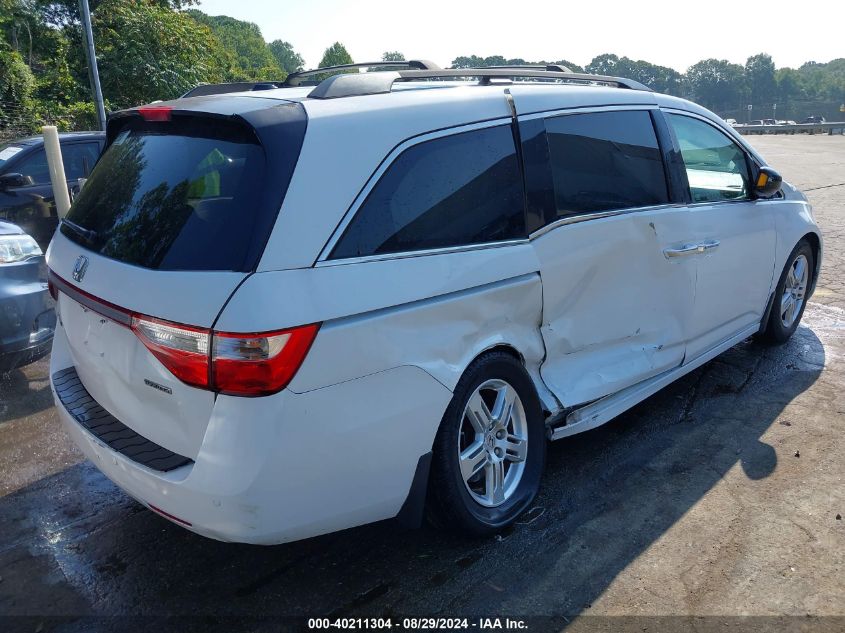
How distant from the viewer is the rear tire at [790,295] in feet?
17.0

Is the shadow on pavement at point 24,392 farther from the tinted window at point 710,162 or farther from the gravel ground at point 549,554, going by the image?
the tinted window at point 710,162

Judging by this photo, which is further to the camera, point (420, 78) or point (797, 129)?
point (797, 129)

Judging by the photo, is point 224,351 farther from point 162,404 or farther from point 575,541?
point 575,541

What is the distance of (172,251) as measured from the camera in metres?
2.50

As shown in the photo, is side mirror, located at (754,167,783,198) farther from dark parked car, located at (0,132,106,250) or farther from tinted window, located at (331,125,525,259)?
dark parked car, located at (0,132,106,250)

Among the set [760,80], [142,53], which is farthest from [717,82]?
[142,53]

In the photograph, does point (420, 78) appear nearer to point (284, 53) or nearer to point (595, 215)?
point (595, 215)

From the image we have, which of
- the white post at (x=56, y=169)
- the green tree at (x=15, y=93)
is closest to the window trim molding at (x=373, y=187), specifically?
the white post at (x=56, y=169)

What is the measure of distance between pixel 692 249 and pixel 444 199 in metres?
1.83

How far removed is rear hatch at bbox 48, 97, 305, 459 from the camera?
2.34 meters

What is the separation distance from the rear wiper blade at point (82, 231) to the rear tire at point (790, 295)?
4392 millimetres

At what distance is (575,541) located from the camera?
3.09m

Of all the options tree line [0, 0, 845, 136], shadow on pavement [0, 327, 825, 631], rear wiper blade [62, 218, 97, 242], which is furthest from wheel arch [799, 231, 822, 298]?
tree line [0, 0, 845, 136]

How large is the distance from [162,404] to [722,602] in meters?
2.18
